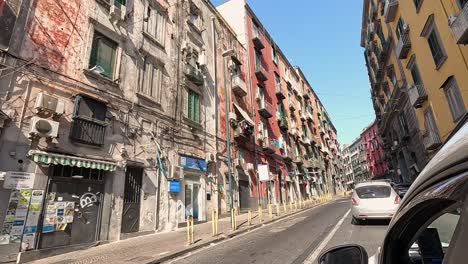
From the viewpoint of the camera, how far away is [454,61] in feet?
50.1

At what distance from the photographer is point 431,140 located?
19906 millimetres

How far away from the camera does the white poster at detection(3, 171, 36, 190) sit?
27.0 feet

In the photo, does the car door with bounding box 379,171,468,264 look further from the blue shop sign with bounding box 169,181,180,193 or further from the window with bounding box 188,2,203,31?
the window with bounding box 188,2,203,31

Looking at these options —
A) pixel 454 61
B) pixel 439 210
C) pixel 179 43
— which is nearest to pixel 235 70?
pixel 179 43

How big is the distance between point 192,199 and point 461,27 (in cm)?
1653

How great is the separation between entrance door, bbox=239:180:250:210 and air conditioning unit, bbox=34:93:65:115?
14.6 m

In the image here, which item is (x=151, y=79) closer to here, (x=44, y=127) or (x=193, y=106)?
(x=193, y=106)

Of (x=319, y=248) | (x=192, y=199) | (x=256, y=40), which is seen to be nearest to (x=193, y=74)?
(x=192, y=199)

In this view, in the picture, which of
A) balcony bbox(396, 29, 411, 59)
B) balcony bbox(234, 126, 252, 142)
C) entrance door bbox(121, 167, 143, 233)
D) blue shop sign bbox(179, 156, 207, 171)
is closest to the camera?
entrance door bbox(121, 167, 143, 233)

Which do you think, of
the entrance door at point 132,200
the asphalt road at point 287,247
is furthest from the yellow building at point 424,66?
the entrance door at point 132,200

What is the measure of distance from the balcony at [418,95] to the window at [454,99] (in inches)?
133

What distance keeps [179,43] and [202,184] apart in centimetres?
945

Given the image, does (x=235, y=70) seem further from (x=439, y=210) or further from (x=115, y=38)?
(x=439, y=210)

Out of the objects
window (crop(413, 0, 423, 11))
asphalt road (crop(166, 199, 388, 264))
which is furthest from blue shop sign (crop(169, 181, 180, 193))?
window (crop(413, 0, 423, 11))
